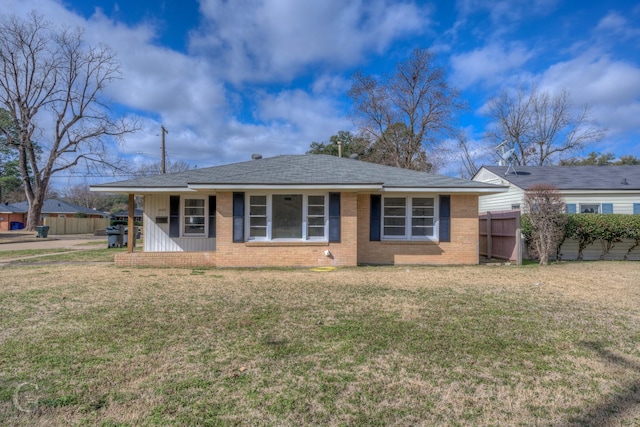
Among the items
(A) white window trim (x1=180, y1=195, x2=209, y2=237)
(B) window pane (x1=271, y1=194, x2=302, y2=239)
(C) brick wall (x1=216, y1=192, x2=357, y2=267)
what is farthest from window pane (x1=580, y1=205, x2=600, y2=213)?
(A) white window trim (x1=180, y1=195, x2=209, y2=237)

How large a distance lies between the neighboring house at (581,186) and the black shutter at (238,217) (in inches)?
465

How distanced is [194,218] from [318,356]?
9677mm

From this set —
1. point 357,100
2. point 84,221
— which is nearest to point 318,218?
point 357,100

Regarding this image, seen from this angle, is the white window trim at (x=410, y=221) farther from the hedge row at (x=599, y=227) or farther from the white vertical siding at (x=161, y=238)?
the white vertical siding at (x=161, y=238)

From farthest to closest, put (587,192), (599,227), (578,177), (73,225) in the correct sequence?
(73,225) → (578,177) → (587,192) → (599,227)

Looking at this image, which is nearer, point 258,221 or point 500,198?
point 258,221

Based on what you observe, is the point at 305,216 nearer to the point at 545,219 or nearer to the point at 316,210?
the point at 316,210

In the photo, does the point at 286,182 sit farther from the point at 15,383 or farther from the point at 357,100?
the point at 357,100

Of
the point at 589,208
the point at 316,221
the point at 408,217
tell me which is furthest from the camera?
the point at 589,208

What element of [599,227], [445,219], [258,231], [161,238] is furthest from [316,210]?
[599,227]

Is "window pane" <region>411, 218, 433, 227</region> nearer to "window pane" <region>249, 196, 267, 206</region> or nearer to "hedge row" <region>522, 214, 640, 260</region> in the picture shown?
"hedge row" <region>522, 214, 640, 260</region>

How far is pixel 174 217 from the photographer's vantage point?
1230cm

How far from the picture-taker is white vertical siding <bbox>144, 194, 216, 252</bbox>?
12.3 m

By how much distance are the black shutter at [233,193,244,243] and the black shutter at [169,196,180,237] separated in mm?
2925
